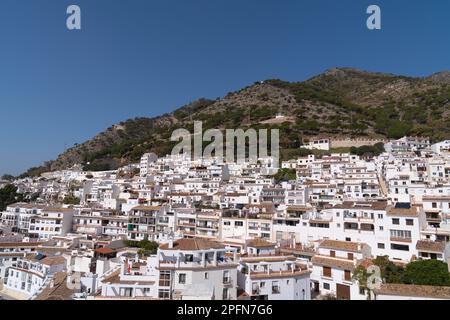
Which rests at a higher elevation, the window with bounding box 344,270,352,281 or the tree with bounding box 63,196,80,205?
the tree with bounding box 63,196,80,205

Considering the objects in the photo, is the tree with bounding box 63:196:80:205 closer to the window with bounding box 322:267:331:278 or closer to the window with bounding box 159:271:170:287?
the window with bounding box 159:271:170:287

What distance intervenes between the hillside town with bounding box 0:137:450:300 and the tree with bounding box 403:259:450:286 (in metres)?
0.43

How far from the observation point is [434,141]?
54.5 metres

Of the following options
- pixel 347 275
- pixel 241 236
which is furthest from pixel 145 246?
pixel 347 275

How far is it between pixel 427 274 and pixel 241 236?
44.5ft

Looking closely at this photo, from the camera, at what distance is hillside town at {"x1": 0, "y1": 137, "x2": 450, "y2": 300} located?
15570 millimetres

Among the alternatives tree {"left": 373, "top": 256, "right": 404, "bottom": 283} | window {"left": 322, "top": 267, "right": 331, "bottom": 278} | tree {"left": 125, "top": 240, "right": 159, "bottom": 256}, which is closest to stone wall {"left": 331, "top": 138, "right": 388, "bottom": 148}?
tree {"left": 125, "top": 240, "right": 159, "bottom": 256}

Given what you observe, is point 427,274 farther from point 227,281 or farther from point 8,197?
point 8,197

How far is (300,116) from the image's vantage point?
262ft

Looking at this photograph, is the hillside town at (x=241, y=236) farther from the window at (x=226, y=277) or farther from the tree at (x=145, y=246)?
the tree at (x=145, y=246)

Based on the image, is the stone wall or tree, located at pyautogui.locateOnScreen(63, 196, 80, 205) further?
the stone wall
